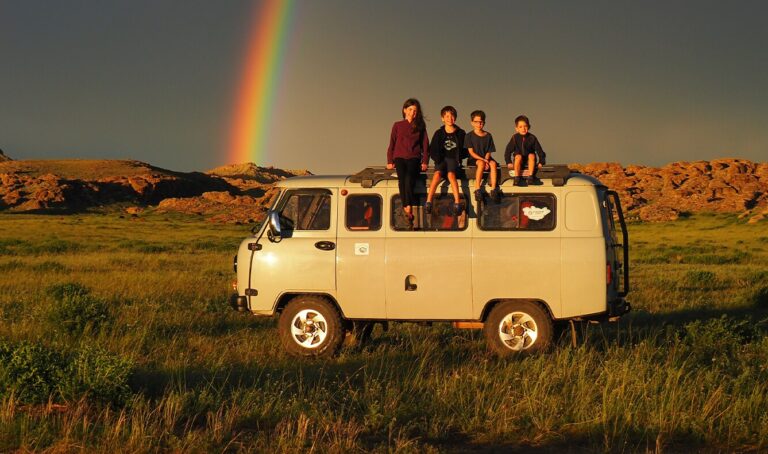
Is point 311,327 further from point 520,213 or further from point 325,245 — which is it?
point 520,213

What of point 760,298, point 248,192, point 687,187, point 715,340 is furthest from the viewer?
point 248,192

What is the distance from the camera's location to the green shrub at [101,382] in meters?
7.27

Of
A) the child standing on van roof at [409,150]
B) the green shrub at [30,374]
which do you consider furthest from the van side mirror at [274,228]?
the green shrub at [30,374]

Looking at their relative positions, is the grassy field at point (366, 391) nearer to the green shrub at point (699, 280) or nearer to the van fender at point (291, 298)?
the van fender at point (291, 298)

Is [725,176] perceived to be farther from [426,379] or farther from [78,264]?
[426,379]

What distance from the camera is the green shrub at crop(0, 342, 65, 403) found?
7.29 meters

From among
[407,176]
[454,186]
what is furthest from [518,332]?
[407,176]

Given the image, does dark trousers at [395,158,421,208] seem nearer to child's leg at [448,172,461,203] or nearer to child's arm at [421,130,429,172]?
child's arm at [421,130,429,172]

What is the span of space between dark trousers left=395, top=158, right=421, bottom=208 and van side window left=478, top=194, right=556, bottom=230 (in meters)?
0.92

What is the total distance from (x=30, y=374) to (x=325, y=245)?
411 cm

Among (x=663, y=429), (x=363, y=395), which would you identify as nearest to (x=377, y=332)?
(x=363, y=395)

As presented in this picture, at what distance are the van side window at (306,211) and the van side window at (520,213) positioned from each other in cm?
203

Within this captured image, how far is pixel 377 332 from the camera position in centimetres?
1328

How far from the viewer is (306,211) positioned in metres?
10.7
